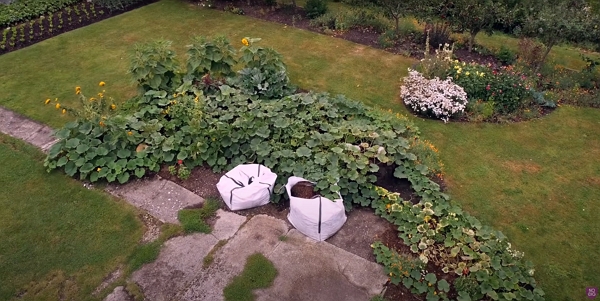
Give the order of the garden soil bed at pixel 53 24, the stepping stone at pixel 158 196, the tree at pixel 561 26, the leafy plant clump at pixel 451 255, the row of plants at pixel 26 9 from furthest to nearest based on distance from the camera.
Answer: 1. the row of plants at pixel 26 9
2. the garden soil bed at pixel 53 24
3. the tree at pixel 561 26
4. the stepping stone at pixel 158 196
5. the leafy plant clump at pixel 451 255

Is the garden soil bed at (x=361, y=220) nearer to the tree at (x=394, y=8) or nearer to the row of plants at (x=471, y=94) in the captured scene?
the row of plants at (x=471, y=94)

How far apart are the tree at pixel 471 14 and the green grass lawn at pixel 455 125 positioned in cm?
149

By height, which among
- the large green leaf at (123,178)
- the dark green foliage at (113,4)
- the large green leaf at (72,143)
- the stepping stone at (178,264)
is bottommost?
the stepping stone at (178,264)

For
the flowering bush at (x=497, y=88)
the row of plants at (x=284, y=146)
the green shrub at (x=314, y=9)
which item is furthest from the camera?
the green shrub at (x=314, y=9)

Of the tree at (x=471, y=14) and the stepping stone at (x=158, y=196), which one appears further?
the tree at (x=471, y=14)

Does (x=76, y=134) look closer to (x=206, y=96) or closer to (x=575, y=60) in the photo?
(x=206, y=96)

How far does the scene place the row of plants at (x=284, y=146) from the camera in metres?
5.19

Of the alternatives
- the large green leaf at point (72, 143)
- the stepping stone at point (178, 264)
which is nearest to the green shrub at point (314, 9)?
the large green leaf at point (72, 143)

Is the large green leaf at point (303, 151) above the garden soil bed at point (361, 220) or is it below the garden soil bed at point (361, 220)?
above

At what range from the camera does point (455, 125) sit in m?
7.96

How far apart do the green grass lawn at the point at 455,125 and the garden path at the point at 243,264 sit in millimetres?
2205

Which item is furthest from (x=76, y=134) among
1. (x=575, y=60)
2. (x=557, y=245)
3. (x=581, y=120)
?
(x=575, y=60)

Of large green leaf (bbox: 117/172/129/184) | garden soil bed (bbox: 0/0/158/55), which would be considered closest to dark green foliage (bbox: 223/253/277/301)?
large green leaf (bbox: 117/172/129/184)

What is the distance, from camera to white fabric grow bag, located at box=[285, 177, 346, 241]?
5.55 meters
